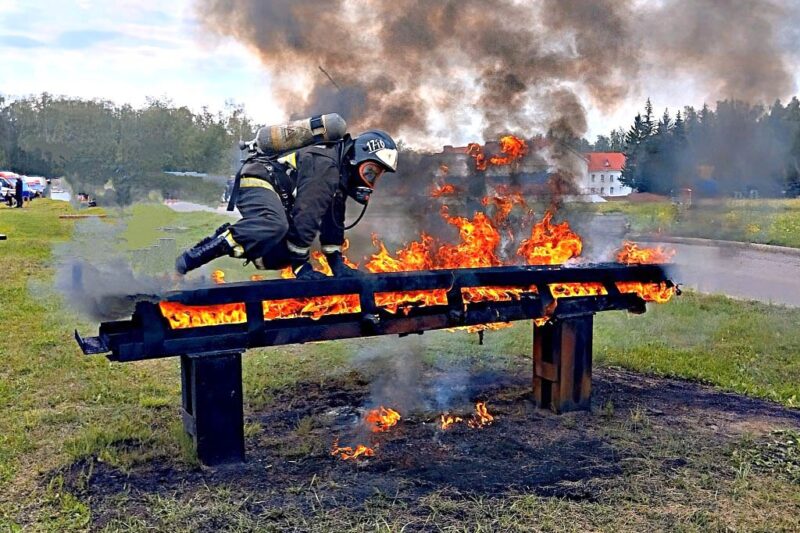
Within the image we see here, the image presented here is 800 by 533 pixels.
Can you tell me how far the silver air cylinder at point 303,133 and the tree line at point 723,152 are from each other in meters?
4.14

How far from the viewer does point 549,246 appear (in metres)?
6.86

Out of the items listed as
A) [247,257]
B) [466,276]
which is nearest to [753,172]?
[466,276]

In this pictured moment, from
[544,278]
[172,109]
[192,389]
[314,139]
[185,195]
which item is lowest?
[192,389]

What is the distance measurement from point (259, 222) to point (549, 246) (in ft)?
10.0

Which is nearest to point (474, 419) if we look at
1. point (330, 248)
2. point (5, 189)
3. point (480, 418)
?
point (480, 418)

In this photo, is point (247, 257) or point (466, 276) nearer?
point (247, 257)

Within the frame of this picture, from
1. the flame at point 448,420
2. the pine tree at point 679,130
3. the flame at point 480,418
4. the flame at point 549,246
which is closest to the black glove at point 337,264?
the flame at point 448,420

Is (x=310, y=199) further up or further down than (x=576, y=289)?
further up

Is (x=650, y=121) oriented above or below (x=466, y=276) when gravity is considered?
above

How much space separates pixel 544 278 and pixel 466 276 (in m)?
0.73

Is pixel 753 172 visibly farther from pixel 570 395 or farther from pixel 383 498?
pixel 383 498

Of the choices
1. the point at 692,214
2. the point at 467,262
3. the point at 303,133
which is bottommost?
the point at 467,262

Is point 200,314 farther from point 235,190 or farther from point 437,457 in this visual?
point 437,457

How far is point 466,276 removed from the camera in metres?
5.38
